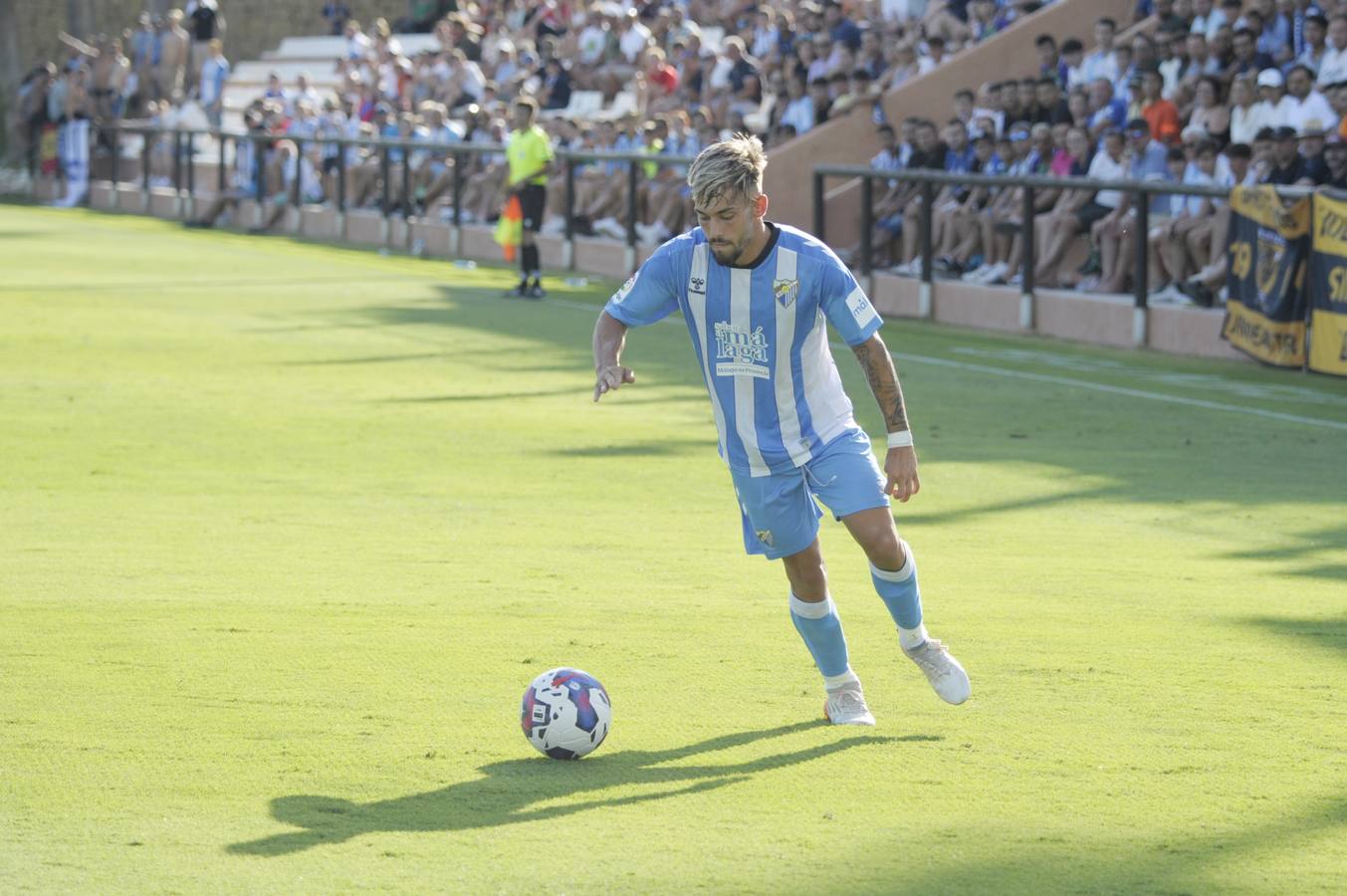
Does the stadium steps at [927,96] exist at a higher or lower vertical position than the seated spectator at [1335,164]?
higher

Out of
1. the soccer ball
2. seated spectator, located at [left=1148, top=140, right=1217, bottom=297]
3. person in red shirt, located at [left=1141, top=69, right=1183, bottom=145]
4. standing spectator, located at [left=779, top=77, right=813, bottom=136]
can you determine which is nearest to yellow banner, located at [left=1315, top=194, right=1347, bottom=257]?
seated spectator, located at [left=1148, top=140, right=1217, bottom=297]

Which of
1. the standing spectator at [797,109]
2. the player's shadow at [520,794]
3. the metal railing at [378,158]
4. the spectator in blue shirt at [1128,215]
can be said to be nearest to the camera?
the player's shadow at [520,794]

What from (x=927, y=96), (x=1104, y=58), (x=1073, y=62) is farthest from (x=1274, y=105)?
(x=927, y=96)

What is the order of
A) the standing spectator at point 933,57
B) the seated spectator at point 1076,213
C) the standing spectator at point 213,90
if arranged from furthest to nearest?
the standing spectator at point 213,90 < the standing spectator at point 933,57 < the seated spectator at point 1076,213

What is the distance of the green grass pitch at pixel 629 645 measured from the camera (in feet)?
17.3

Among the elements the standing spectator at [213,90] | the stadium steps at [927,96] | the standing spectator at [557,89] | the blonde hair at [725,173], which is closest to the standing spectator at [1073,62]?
the stadium steps at [927,96]

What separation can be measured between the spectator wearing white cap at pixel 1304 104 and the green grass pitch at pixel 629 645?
349 centimetres

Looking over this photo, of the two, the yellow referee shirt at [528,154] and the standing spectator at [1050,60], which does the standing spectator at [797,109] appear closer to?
the standing spectator at [1050,60]

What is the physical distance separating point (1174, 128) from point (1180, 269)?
7.84ft

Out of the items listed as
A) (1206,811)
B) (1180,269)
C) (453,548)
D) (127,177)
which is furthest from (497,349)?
(127,177)

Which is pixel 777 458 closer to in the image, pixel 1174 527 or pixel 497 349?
pixel 1174 527

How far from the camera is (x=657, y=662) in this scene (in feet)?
24.3

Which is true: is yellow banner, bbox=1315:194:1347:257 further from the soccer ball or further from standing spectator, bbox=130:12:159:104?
standing spectator, bbox=130:12:159:104

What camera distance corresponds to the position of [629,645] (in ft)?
25.1
